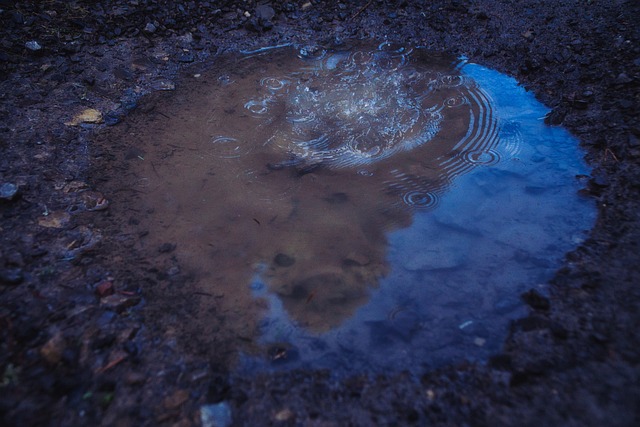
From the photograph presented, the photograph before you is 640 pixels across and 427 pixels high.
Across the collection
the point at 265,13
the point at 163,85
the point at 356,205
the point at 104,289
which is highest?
the point at 265,13

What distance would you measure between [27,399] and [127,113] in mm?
2179

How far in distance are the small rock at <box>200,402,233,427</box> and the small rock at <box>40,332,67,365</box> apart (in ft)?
2.21

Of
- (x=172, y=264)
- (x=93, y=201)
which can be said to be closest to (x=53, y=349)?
(x=172, y=264)

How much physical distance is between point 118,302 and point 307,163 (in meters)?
1.46

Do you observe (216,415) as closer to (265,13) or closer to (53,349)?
(53,349)

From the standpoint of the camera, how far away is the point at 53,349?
1.74m

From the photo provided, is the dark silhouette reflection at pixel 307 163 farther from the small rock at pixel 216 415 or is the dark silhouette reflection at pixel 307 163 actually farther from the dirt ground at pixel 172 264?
the small rock at pixel 216 415

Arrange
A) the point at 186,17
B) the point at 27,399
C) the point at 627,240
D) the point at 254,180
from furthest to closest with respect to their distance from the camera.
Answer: the point at 186,17
the point at 254,180
the point at 627,240
the point at 27,399

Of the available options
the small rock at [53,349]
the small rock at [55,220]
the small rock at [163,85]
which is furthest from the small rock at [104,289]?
the small rock at [163,85]

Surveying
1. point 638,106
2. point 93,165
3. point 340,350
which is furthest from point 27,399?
point 638,106

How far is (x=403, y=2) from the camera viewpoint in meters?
4.15

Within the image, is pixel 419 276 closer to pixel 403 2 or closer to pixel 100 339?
pixel 100 339

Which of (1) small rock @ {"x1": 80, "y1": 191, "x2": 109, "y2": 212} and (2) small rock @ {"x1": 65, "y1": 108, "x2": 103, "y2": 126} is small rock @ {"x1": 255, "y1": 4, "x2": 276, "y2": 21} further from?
(1) small rock @ {"x1": 80, "y1": 191, "x2": 109, "y2": 212}

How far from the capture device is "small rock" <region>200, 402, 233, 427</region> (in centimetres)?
160
